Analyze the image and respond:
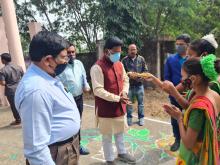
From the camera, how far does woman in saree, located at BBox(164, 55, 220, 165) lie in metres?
2.22

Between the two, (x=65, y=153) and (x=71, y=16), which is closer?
(x=65, y=153)

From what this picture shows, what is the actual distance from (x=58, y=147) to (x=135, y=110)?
5.37 metres

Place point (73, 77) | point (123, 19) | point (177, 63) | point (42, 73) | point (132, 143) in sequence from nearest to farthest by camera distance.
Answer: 1. point (42, 73)
2. point (73, 77)
3. point (177, 63)
4. point (132, 143)
5. point (123, 19)

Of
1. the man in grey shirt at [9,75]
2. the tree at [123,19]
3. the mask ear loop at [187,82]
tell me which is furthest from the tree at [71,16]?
the mask ear loop at [187,82]

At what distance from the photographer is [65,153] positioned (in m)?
2.26

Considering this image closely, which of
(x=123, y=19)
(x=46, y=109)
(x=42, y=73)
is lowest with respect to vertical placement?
(x=46, y=109)

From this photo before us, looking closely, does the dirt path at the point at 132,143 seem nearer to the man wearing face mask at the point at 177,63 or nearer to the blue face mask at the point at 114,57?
the man wearing face mask at the point at 177,63

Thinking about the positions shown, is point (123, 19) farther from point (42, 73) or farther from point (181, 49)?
point (42, 73)

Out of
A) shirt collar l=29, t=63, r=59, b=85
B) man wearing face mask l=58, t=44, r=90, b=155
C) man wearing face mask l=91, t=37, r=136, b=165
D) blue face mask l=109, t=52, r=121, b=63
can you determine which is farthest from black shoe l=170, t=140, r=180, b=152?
shirt collar l=29, t=63, r=59, b=85

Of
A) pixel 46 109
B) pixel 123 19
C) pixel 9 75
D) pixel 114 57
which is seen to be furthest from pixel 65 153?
pixel 123 19

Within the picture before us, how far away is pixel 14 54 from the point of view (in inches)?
336

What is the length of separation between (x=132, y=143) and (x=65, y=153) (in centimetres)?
294

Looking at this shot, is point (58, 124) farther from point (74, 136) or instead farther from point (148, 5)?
point (148, 5)

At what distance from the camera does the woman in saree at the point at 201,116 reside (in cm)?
222
